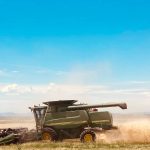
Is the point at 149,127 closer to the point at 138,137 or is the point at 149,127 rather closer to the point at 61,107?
the point at 138,137

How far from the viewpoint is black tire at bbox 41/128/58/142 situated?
25.5 meters

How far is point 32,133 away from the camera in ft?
84.7

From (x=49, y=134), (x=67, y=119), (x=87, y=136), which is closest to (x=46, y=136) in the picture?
(x=49, y=134)

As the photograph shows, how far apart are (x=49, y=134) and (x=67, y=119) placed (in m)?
1.53

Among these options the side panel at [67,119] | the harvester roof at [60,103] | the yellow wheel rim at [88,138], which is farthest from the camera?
the harvester roof at [60,103]

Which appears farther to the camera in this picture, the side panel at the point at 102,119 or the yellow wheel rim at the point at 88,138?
the side panel at the point at 102,119

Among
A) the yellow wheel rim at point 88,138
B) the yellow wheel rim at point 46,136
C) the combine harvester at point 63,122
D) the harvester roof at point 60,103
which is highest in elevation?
the harvester roof at point 60,103

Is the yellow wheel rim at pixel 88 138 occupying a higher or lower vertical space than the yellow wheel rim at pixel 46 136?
lower

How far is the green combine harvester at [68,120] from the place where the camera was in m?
25.3

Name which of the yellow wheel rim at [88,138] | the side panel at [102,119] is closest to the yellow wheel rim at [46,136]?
the yellow wheel rim at [88,138]

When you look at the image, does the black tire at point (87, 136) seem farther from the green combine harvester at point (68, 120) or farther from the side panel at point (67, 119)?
the side panel at point (67, 119)

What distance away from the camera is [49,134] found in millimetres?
25609

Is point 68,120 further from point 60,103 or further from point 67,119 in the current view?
point 60,103

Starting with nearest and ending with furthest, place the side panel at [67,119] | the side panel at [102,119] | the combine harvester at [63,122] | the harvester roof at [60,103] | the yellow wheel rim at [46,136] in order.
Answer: the side panel at [102,119], the combine harvester at [63,122], the side panel at [67,119], the yellow wheel rim at [46,136], the harvester roof at [60,103]
